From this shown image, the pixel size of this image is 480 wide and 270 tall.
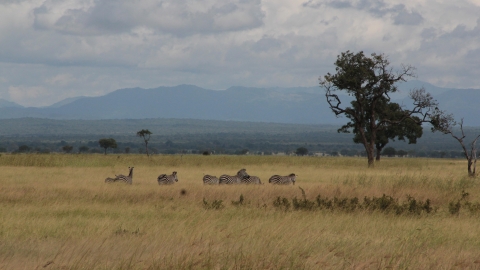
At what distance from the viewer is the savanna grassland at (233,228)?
10.0 m

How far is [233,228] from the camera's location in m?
13.4

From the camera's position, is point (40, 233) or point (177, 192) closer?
point (40, 233)

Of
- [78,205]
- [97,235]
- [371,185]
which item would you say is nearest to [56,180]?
[78,205]

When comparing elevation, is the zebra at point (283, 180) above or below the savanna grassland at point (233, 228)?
above

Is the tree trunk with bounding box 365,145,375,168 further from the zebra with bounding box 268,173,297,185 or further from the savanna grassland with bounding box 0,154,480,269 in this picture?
the savanna grassland with bounding box 0,154,480,269

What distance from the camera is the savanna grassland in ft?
32.9

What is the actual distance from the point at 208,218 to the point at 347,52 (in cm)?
3227

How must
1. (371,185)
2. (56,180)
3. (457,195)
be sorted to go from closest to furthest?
(457,195) < (371,185) < (56,180)

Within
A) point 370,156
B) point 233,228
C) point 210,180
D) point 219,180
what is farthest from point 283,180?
point 370,156

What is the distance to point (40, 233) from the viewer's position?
41.7 feet

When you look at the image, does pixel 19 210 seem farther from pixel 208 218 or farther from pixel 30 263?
pixel 30 263

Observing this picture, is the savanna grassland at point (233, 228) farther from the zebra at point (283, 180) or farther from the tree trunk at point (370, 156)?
the tree trunk at point (370, 156)

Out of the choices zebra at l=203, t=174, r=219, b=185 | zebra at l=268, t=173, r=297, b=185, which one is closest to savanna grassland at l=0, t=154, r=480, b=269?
zebra at l=203, t=174, r=219, b=185

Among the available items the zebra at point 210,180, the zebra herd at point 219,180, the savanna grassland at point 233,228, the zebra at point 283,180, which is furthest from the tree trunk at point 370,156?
the zebra at point 210,180
